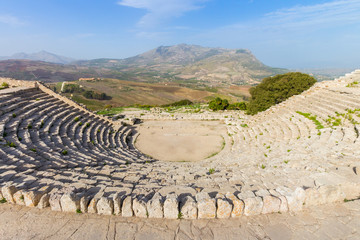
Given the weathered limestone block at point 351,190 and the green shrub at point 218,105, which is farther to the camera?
the green shrub at point 218,105

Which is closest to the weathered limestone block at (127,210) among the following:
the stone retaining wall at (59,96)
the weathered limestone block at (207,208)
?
the weathered limestone block at (207,208)

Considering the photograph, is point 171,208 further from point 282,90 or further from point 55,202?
point 282,90

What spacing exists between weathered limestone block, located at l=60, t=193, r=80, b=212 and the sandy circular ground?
8840 mm

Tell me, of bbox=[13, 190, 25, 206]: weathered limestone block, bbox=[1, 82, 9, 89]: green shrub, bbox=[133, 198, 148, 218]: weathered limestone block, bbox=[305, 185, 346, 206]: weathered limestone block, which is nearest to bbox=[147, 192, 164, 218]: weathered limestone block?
bbox=[133, 198, 148, 218]: weathered limestone block

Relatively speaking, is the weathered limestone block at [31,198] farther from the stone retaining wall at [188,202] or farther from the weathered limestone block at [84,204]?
the weathered limestone block at [84,204]

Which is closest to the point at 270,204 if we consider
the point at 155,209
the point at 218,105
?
the point at 155,209

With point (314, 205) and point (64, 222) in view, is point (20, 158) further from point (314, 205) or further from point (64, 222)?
point (314, 205)

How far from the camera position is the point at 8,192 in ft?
16.0

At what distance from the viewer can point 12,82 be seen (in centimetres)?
1866

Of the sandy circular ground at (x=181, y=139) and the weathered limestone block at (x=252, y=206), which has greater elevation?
the weathered limestone block at (x=252, y=206)

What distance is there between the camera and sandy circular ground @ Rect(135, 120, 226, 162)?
556 inches

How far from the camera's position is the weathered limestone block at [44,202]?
4.75 meters

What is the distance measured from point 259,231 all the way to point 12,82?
82.9ft

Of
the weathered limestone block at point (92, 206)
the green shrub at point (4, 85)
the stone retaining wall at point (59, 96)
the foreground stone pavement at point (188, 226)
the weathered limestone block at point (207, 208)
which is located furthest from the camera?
the stone retaining wall at point (59, 96)
